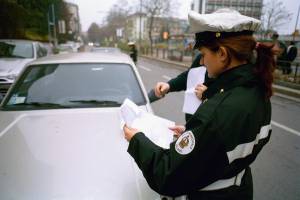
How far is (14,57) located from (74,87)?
605cm

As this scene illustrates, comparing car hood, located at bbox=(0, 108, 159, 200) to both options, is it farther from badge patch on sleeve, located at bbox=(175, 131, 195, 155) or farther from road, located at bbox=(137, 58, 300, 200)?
road, located at bbox=(137, 58, 300, 200)

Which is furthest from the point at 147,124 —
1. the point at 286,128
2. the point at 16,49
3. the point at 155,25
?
the point at 155,25

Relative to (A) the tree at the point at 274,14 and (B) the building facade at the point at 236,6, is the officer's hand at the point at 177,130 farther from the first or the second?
(A) the tree at the point at 274,14

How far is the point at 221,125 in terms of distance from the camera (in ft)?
3.29

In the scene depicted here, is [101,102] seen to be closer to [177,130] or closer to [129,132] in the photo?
[177,130]

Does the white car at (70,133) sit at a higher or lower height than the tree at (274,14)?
lower

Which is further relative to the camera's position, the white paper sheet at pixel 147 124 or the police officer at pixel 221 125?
the white paper sheet at pixel 147 124

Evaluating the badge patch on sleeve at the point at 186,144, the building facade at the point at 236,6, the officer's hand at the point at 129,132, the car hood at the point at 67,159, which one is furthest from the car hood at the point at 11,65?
the badge patch on sleeve at the point at 186,144

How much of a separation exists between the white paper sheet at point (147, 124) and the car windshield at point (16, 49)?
763cm

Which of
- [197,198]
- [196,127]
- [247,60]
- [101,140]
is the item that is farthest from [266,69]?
[101,140]

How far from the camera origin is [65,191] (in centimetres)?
153

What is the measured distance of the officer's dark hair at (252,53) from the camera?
1.10 metres

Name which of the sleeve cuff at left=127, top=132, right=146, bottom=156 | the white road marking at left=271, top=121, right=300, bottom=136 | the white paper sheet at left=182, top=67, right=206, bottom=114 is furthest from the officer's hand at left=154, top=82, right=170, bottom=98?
the white road marking at left=271, top=121, right=300, bottom=136

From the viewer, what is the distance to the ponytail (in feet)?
3.75
